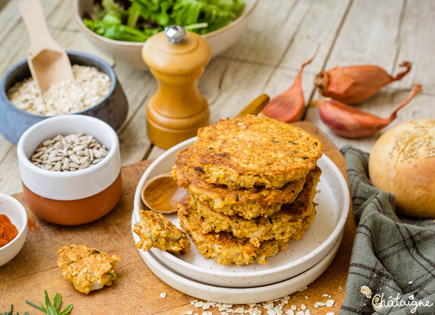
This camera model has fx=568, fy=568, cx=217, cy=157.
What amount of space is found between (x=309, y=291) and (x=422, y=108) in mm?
1534

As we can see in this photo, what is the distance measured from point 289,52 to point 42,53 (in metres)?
1.46

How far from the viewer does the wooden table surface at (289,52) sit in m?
3.00

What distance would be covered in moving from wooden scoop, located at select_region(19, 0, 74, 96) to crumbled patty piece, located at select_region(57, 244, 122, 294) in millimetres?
1011

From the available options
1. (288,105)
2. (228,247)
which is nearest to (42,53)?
(288,105)

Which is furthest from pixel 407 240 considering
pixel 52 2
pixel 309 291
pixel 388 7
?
pixel 52 2

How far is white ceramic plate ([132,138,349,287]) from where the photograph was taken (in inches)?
72.7

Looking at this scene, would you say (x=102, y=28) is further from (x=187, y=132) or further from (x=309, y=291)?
(x=309, y=291)

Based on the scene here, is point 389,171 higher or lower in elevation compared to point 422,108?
higher

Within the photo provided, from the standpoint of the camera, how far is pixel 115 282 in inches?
77.2

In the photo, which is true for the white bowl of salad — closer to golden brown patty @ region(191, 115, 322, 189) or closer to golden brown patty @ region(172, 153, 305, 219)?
golden brown patty @ region(191, 115, 322, 189)

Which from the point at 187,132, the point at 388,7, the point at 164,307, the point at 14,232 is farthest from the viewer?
the point at 388,7

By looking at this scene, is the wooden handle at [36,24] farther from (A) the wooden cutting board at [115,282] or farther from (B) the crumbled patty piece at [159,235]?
(B) the crumbled patty piece at [159,235]

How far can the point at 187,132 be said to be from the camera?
264 cm

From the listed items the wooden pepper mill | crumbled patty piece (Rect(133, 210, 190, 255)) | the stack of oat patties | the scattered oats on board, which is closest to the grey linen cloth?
the scattered oats on board
